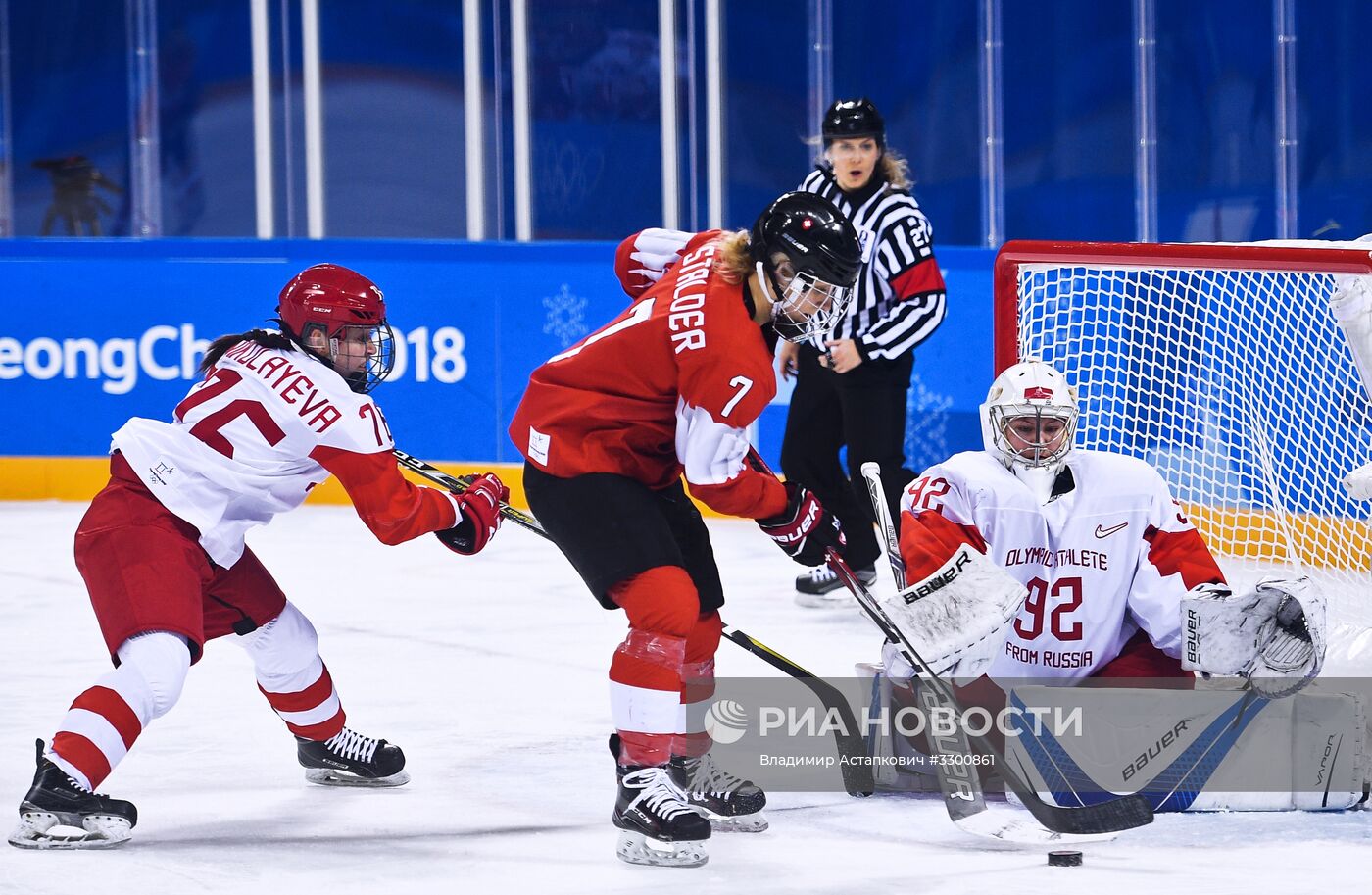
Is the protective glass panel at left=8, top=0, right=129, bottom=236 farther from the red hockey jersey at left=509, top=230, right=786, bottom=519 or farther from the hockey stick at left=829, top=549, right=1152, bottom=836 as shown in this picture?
the hockey stick at left=829, top=549, right=1152, bottom=836

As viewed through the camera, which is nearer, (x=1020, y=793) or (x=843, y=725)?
(x=1020, y=793)

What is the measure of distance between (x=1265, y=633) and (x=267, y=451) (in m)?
1.60

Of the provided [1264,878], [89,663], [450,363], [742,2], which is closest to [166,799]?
[89,663]

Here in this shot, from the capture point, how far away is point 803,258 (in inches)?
114

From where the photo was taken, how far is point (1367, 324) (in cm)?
371

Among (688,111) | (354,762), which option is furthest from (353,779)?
(688,111)

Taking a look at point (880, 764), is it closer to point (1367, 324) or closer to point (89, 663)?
point (1367, 324)

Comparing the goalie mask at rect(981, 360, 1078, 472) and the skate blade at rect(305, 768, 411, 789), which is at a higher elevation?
the goalie mask at rect(981, 360, 1078, 472)

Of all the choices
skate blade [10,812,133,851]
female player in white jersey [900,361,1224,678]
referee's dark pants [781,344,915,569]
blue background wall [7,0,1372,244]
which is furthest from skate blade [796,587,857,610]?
blue background wall [7,0,1372,244]

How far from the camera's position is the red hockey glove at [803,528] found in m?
3.03

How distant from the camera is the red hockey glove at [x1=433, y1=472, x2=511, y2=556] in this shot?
319 centimetres

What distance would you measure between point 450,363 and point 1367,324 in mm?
3640

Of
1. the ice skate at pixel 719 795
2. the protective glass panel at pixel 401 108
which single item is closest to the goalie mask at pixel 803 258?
the ice skate at pixel 719 795

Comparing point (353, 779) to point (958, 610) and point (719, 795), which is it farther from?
point (958, 610)
